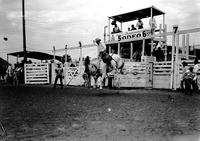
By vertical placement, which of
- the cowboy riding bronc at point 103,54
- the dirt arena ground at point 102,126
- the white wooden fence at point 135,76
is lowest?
the dirt arena ground at point 102,126

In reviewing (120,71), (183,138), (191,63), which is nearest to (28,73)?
(120,71)

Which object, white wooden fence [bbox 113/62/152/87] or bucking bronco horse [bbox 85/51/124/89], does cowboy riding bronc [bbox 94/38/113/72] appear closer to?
bucking bronco horse [bbox 85/51/124/89]

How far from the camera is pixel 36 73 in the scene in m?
24.8

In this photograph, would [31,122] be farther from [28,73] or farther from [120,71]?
[28,73]

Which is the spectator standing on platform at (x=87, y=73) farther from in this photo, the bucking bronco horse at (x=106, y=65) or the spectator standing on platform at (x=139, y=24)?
the spectator standing on platform at (x=139, y=24)

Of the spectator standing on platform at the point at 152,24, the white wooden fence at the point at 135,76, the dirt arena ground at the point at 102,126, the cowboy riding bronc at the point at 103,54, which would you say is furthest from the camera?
the spectator standing on platform at the point at 152,24

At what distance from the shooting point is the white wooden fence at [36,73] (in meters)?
24.4

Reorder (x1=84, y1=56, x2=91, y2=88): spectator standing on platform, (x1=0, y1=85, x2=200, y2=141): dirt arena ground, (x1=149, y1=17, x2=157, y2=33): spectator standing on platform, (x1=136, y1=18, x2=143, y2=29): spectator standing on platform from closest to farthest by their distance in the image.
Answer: (x1=0, y1=85, x2=200, y2=141): dirt arena ground, (x1=84, y1=56, x2=91, y2=88): spectator standing on platform, (x1=149, y1=17, x2=157, y2=33): spectator standing on platform, (x1=136, y1=18, x2=143, y2=29): spectator standing on platform

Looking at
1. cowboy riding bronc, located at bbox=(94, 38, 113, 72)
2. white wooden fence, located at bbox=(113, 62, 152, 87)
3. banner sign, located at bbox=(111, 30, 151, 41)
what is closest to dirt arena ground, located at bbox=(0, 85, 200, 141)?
cowboy riding bronc, located at bbox=(94, 38, 113, 72)

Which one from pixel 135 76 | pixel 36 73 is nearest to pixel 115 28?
pixel 36 73

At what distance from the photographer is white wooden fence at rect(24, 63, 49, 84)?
24.4 m

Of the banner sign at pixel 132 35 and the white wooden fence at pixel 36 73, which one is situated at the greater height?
the banner sign at pixel 132 35

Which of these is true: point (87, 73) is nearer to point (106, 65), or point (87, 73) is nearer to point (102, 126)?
point (106, 65)

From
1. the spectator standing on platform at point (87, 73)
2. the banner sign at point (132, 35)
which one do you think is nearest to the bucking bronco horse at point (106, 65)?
the spectator standing on platform at point (87, 73)
